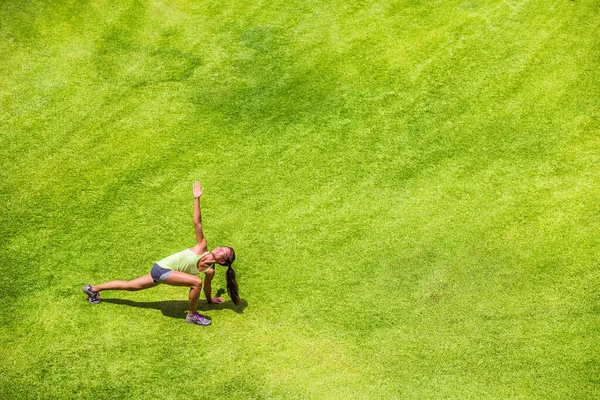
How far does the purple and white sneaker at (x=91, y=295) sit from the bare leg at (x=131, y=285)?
7cm

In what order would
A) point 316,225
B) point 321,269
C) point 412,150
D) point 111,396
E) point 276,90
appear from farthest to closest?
point 276,90 → point 412,150 → point 316,225 → point 321,269 → point 111,396

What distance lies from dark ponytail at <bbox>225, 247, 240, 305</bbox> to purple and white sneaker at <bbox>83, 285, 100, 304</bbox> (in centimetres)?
220

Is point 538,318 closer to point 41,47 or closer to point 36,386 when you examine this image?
point 36,386

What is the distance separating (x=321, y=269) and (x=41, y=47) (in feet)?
30.0

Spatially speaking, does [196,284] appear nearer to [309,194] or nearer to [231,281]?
[231,281]

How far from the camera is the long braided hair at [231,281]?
1016 cm

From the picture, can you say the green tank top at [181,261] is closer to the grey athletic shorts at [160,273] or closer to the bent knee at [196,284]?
the grey athletic shorts at [160,273]

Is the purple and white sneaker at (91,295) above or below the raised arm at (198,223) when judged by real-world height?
below

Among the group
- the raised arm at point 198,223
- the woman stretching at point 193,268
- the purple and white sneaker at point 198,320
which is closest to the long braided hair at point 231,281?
the woman stretching at point 193,268

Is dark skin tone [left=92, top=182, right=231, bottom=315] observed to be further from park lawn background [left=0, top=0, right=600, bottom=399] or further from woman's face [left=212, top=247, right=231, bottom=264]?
park lawn background [left=0, top=0, right=600, bottom=399]

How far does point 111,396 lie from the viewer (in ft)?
31.9

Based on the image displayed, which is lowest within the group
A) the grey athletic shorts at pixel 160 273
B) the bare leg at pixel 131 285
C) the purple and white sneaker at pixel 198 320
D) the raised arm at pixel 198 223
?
the purple and white sneaker at pixel 198 320

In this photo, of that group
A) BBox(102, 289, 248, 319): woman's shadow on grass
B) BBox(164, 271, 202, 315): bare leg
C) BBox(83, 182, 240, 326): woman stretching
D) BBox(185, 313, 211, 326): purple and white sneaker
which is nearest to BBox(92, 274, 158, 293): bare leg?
BBox(83, 182, 240, 326): woman stretching

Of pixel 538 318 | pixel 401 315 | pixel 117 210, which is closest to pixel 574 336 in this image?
pixel 538 318
